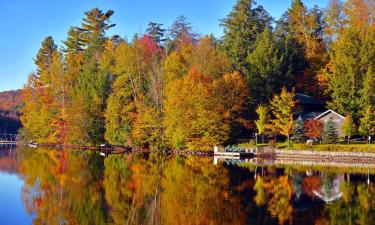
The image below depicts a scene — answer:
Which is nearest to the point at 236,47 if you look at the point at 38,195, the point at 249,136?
the point at 249,136

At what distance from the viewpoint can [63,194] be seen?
24.9m

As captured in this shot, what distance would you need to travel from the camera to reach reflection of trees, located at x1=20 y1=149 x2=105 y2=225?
19547 millimetres

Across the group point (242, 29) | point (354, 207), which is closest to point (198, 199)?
point (354, 207)

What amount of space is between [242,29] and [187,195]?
48.1 m

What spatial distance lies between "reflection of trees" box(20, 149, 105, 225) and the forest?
2216cm

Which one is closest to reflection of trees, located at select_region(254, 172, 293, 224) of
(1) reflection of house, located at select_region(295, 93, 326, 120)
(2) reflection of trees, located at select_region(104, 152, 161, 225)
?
(2) reflection of trees, located at select_region(104, 152, 161, 225)

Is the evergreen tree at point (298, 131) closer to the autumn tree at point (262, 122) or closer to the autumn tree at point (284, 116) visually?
the autumn tree at point (284, 116)

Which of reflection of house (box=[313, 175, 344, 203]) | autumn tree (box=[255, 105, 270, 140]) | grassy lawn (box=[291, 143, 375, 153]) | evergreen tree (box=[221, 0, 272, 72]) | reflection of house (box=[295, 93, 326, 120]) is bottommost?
reflection of house (box=[313, 175, 344, 203])

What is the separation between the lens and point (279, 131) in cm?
5366

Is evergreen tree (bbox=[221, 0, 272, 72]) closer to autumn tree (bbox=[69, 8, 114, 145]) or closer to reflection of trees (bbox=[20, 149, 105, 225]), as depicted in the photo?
autumn tree (bbox=[69, 8, 114, 145])

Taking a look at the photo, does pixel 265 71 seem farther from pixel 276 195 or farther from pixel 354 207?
pixel 354 207

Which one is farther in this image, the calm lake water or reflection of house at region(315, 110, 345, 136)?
reflection of house at region(315, 110, 345, 136)

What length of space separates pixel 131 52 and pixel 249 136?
1988 centimetres

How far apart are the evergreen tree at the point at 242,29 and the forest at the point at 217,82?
166 mm
